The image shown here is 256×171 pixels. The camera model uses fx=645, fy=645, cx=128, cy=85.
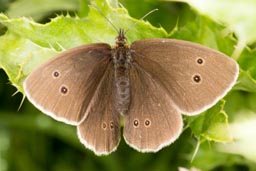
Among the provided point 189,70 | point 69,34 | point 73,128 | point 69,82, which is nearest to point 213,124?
point 189,70

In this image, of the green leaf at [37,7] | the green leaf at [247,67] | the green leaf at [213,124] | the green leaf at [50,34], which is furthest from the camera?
the green leaf at [37,7]

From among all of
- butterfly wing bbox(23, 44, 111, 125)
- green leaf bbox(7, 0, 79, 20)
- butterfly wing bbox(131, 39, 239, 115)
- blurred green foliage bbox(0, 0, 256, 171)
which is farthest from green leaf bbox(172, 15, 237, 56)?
green leaf bbox(7, 0, 79, 20)

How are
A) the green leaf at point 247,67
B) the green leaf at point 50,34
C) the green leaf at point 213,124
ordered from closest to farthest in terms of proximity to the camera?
Result: the green leaf at point 213,124 → the green leaf at point 247,67 → the green leaf at point 50,34

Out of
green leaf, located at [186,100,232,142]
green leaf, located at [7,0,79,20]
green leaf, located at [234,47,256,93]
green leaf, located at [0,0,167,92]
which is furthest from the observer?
green leaf, located at [7,0,79,20]

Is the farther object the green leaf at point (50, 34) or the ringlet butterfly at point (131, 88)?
the green leaf at point (50, 34)

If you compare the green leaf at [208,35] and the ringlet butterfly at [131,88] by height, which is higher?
the green leaf at [208,35]

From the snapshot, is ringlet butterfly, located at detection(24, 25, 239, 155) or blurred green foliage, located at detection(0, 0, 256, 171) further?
blurred green foliage, located at detection(0, 0, 256, 171)

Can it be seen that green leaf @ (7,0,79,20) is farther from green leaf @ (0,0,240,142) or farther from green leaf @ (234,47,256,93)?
green leaf @ (234,47,256,93)

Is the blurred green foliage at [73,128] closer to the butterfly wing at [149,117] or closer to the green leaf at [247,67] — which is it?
the green leaf at [247,67]

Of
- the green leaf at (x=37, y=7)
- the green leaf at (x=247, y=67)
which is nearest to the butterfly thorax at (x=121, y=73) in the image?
the green leaf at (x=247, y=67)
